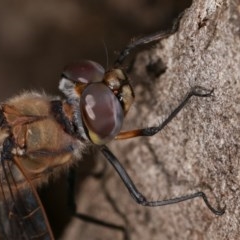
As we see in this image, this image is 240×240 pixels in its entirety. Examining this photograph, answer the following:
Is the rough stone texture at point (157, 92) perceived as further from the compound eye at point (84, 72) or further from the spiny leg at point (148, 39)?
the compound eye at point (84, 72)

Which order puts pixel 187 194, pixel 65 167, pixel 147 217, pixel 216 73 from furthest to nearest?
pixel 147 217
pixel 65 167
pixel 187 194
pixel 216 73

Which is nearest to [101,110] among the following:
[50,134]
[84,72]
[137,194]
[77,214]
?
[84,72]

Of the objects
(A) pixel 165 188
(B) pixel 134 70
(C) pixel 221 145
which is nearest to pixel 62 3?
(B) pixel 134 70

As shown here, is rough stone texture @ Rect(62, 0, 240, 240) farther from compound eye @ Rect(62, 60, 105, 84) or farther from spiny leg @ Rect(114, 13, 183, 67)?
compound eye @ Rect(62, 60, 105, 84)

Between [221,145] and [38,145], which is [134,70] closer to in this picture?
[38,145]

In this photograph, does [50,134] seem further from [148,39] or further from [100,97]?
[148,39]

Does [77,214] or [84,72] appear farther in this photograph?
[77,214]
